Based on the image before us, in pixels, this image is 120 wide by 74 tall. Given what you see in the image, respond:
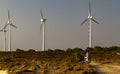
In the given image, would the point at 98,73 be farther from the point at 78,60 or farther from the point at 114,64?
the point at 78,60

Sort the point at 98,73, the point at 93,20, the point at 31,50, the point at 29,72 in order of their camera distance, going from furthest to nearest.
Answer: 1. the point at 31,50
2. the point at 93,20
3. the point at 29,72
4. the point at 98,73

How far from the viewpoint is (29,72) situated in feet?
154

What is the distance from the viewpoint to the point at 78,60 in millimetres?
57531

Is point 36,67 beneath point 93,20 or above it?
beneath

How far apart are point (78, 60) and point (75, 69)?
37.8ft

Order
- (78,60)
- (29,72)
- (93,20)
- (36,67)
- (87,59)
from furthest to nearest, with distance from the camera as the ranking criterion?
(93,20) < (78,60) < (87,59) < (36,67) < (29,72)

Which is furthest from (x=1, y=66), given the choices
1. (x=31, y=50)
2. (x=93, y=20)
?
(x=31, y=50)

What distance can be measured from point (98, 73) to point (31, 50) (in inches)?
2464

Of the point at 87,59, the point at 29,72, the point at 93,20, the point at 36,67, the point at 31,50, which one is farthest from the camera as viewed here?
the point at 31,50

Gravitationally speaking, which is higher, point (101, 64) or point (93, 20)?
point (93, 20)

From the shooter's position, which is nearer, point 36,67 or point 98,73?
point 98,73

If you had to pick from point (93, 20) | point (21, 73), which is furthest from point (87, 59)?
point (93, 20)

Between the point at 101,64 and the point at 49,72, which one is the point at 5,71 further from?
the point at 101,64

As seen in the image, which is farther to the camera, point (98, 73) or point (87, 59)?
point (87, 59)
